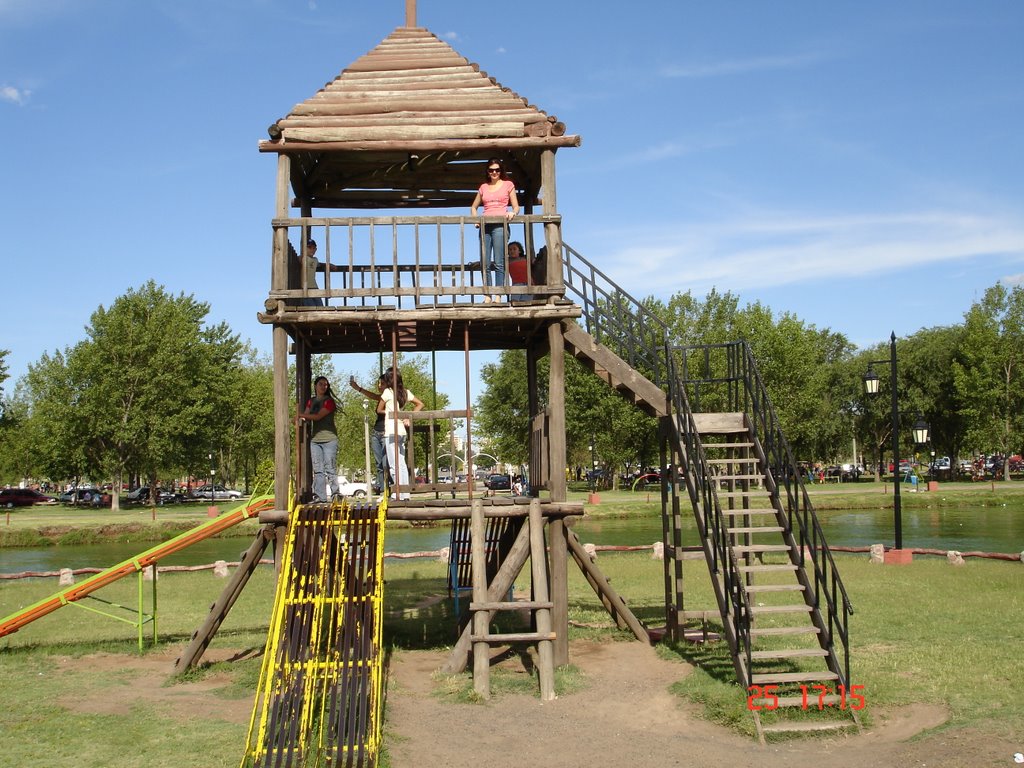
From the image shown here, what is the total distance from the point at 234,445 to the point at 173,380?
10.4 m

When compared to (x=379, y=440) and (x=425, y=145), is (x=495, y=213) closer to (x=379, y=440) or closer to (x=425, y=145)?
(x=425, y=145)

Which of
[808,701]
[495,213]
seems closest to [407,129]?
[495,213]

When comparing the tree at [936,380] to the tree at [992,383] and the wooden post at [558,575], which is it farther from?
the wooden post at [558,575]

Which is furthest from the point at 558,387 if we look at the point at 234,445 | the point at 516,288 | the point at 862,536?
the point at 234,445

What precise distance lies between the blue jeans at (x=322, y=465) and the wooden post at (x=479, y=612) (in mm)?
2322

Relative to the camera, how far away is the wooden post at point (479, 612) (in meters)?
11.2

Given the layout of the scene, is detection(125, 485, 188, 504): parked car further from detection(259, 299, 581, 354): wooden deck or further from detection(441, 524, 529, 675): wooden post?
detection(441, 524, 529, 675): wooden post

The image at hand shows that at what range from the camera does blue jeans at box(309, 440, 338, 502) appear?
13453 millimetres

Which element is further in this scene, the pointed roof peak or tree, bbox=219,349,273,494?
tree, bbox=219,349,273,494

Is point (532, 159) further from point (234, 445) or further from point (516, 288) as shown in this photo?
point (234, 445)

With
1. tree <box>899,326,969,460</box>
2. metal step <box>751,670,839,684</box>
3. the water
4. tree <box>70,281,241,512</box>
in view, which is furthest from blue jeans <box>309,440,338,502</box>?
tree <box>899,326,969,460</box>

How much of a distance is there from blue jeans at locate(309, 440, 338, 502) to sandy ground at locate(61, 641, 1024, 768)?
9.18ft

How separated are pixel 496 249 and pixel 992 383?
65665mm

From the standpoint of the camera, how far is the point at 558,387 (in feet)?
42.1
